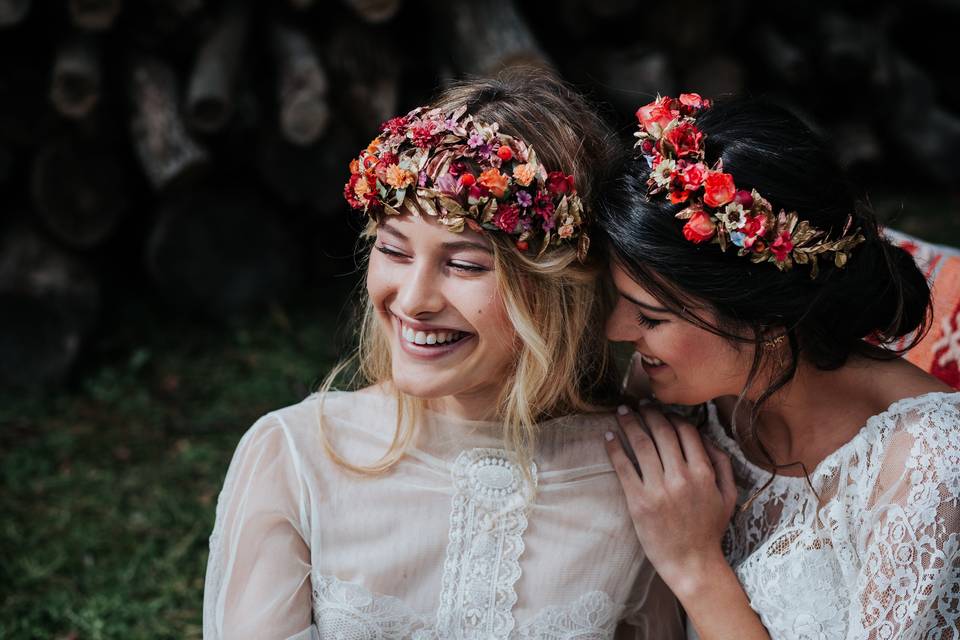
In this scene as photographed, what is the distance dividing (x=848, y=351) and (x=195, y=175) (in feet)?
10.9

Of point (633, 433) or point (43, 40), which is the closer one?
point (633, 433)

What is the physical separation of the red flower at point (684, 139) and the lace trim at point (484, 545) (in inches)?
31.9

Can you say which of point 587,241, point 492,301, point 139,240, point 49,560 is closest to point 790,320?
point 587,241

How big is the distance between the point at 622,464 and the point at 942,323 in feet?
3.48

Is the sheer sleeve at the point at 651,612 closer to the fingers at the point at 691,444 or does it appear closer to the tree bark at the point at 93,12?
the fingers at the point at 691,444

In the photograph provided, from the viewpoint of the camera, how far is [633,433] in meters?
2.40

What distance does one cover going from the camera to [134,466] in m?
4.22

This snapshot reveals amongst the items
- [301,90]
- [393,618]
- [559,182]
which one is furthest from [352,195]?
[301,90]

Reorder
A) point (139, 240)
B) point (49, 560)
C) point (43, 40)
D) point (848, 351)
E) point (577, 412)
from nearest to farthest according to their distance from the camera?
1. point (848, 351)
2. point (577, 412)
3. point (49, 560)
4. point (43, 40)
5. point (139, 240)

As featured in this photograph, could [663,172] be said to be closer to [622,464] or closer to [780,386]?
[780,386]

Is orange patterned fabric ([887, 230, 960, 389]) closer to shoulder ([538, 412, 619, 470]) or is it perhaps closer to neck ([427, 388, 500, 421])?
shoulder ([538, 412, 619, 470])

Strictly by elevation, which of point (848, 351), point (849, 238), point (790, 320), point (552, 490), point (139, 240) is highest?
point (849, 238)

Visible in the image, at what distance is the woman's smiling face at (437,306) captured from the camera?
212cm

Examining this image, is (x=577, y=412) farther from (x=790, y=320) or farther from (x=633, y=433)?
(x=790, y=320)
